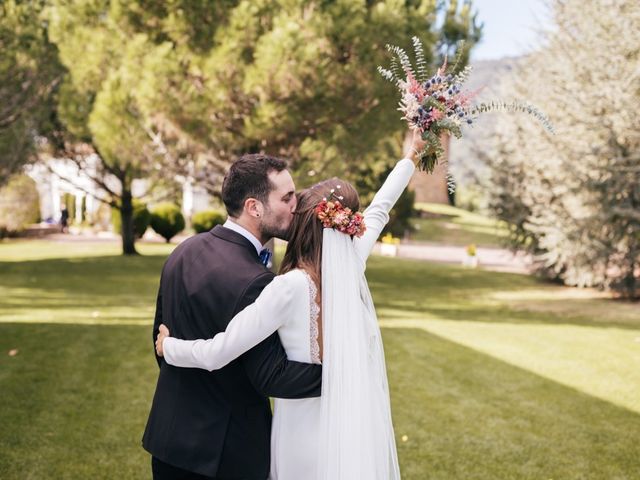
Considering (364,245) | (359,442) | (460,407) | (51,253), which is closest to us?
(359,442)

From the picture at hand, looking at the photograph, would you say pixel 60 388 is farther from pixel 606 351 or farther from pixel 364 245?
pixel 606 351

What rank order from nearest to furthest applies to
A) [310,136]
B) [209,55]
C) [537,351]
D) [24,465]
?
[24,465], [537,351], [209,55], [310,136]

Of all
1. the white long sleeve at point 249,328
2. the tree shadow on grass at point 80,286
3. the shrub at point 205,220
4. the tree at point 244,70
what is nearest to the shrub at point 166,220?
the shrub at point 205,220

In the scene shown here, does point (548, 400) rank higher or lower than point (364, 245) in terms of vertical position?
lower

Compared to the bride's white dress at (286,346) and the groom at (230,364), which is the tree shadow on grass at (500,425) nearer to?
the bride's white dress at (286,346)

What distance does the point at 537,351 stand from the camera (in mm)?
8883

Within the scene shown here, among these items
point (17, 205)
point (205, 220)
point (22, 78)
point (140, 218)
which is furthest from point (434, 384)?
point (17, 205)

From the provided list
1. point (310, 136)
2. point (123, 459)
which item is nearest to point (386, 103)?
point (310, 136)

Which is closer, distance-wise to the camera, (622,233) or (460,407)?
(460,407)

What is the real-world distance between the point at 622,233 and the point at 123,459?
456 inches

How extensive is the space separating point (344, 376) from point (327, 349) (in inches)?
4.7

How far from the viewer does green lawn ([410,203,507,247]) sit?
32719 mm

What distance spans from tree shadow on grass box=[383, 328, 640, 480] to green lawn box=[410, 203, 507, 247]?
2170 centimetres

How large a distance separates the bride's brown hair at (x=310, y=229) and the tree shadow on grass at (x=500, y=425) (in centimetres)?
278
